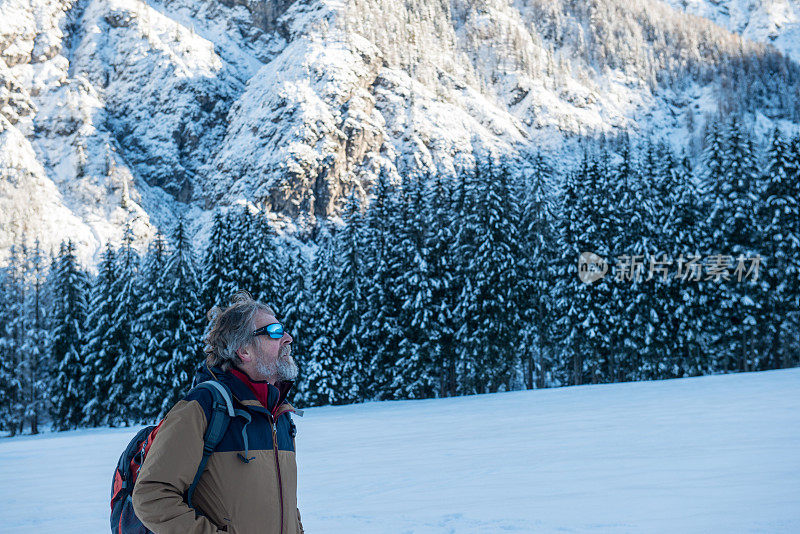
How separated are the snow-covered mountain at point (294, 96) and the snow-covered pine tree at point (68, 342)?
1619 inches

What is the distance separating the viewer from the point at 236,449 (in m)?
2.63

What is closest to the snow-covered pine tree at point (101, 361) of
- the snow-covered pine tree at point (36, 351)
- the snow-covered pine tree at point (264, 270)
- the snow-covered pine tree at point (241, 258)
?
the snow-covered pine tree at point (36, 351)

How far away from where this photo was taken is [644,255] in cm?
3259

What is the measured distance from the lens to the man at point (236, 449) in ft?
8.07

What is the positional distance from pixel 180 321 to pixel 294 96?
6482 centimetres

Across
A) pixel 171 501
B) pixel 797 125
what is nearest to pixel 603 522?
pixel 171 501

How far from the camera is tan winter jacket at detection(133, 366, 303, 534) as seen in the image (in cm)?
244

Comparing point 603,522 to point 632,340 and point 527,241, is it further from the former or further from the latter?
point 527,241

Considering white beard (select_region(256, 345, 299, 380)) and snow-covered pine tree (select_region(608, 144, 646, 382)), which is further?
snow-covered pine tree (select_region(608, 144, 646, 382))

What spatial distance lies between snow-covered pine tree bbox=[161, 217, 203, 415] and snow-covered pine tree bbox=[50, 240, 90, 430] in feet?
22.2

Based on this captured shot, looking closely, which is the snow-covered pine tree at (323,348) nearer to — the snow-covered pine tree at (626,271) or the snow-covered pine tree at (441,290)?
the snow-covered pine tree at (441,290)

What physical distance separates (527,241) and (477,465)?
92.4 feet

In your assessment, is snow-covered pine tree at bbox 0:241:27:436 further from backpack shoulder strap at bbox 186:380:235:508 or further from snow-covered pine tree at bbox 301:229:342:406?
backpack shoulder strap at bbox 186:380:235:508

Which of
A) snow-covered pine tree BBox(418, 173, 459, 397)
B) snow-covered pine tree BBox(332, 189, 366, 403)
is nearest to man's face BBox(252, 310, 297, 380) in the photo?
snow-covered pine tree BBox(418, 173, 459, 397)
